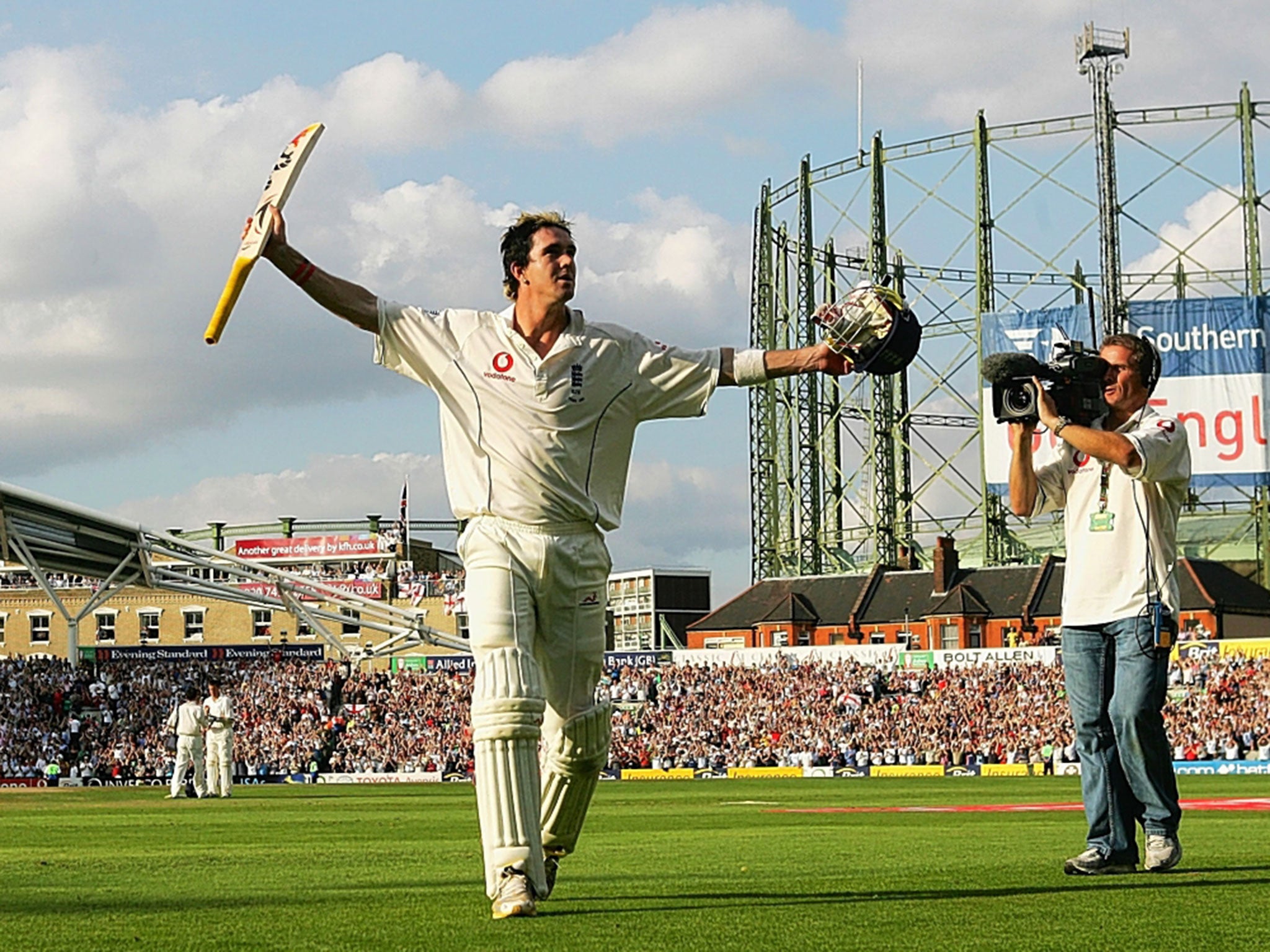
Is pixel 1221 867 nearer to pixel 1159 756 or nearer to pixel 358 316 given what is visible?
pixel 1159 756

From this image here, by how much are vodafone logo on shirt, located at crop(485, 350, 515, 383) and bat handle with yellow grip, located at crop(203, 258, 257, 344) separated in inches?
39.8

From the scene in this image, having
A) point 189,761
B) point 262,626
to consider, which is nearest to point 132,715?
point 189,761

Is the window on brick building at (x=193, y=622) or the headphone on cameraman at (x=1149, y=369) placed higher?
the window on brick building at (x=193, y=622)

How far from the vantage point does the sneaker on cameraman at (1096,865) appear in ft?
26.0

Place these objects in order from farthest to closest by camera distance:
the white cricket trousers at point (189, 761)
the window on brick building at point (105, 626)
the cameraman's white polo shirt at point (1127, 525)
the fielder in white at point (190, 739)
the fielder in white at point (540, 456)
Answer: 1. the window on brick building at point (105, 626)
2. the white cricket trousers at point (189, 761)
3. the fielder in white at point (190, 739)
4. the cameraman's white polo shirt at point (1127, 525)
5. the fielder in white at point (540, 456)

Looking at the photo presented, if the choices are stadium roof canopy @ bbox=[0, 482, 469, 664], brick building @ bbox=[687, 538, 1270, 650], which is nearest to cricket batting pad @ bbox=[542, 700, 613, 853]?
stadium roof canopy @ bbox=[0, 482, 469, 664]

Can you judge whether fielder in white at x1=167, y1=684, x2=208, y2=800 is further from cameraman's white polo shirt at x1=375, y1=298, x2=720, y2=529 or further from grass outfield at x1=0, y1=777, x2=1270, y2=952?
cameraman's white polo shirt at x1=375, y1=298, x2=720, y2=529

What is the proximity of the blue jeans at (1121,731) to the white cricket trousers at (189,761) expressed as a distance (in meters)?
21.5

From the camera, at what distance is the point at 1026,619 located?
69.9m

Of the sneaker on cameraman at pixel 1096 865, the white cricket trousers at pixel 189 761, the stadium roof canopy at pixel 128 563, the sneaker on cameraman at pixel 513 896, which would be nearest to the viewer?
the sneaker on cameraman at pixel 513 896

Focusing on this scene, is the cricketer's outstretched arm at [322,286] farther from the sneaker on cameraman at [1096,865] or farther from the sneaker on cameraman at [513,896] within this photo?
the sneaker on cameraman at [1096,865]

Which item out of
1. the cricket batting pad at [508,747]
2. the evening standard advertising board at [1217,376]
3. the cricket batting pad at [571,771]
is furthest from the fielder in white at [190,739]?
the evening standard advertising board at [1217,376]

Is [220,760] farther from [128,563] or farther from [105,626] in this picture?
[105,626]

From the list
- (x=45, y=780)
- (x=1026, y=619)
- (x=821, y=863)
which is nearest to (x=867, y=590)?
(x=1026, y=619)
